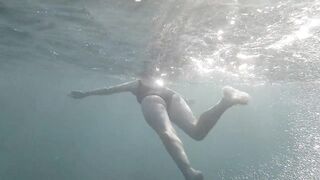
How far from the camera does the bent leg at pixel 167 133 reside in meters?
5.91

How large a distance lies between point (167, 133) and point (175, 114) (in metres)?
1.49

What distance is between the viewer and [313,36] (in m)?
14.8

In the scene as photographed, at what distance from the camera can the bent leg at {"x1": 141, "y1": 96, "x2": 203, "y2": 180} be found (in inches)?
233

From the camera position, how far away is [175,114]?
8016 millimetres

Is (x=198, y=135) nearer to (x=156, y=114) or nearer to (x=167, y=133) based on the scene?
(x=167, y=133)

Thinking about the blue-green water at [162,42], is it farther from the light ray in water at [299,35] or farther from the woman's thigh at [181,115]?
the woman's thigh at [181,115]

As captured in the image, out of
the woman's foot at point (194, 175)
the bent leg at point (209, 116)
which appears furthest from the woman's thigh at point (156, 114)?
the woman's foot at point (194, 175)

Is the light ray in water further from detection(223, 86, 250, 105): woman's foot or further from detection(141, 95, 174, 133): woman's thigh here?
detection(223, 86, 250, 105): woman's foot

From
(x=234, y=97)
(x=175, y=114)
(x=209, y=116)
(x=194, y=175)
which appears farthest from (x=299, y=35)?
(x=194, y=175)

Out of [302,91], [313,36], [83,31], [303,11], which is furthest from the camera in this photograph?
[302,91]

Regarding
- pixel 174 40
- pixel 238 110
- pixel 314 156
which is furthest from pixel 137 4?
pixel 238 110

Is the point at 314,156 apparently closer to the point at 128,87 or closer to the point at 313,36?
the point at 313,36

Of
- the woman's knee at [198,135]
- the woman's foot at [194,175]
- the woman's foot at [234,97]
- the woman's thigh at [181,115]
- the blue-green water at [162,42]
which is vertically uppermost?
the woman's foot at [234,97]

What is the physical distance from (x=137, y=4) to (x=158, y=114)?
259 inches
